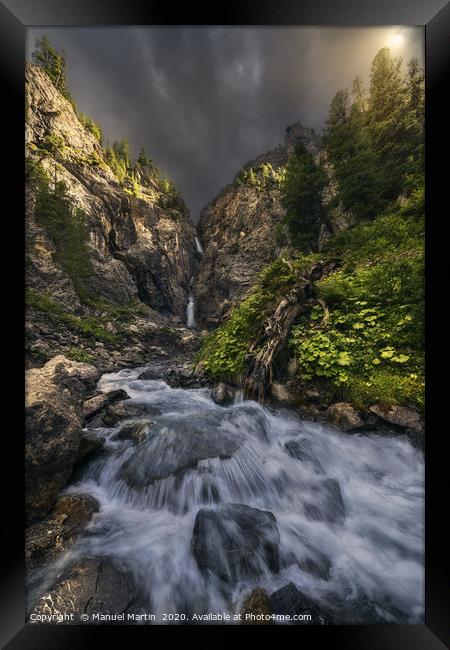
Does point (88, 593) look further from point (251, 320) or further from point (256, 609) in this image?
point (251, 320)

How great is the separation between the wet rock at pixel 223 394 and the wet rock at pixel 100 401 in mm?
1919

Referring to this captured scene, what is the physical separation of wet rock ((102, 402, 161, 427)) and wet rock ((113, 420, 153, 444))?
349 millimetres

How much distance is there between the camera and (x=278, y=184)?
6.83m

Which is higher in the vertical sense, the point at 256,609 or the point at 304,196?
the point at 304,196

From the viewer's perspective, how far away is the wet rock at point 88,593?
1.67 m

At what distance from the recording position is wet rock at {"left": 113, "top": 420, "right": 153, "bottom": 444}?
9.35ft

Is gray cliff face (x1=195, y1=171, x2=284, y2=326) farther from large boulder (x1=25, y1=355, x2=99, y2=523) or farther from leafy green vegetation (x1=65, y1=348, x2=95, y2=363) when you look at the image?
large boulder (x1=25, y1=355, x2=99, y2=523)

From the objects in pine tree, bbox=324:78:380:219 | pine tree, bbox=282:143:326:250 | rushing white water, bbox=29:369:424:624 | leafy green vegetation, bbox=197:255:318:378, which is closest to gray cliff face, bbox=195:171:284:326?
pine tree, bbox=282:143:326:250

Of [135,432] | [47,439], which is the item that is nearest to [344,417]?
[135,432]

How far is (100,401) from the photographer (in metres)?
3.50

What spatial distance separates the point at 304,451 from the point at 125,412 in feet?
9.87
